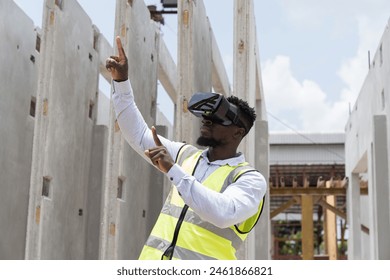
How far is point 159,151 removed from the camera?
2.42m

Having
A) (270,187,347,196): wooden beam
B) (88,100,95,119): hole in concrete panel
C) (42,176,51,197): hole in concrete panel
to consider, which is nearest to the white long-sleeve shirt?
(42,176,51,197): hole in concrete panel

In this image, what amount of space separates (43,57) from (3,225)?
6.34 feet

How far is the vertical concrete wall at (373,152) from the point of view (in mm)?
10836

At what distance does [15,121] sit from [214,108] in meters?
4.85

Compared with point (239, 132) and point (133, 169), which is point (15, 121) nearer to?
point (133, 169)

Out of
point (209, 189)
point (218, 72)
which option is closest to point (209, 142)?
point (209, 189)

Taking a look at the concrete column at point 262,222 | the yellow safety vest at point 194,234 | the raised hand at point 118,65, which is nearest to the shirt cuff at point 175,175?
Answer: the yellow safety vest at point 194,234

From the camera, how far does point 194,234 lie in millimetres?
2576

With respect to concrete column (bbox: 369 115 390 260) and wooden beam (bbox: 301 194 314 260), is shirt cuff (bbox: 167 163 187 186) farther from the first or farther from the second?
wooden beam (bbox: 301 194 314 260)
